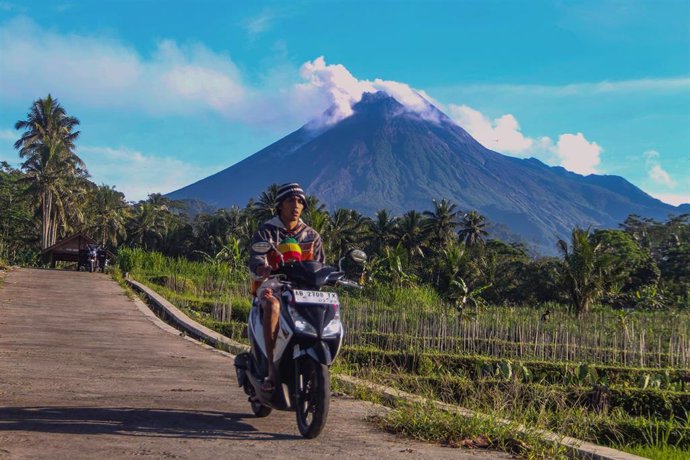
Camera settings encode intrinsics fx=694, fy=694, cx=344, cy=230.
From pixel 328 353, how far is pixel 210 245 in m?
55.6

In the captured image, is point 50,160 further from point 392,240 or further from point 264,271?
point 264,271

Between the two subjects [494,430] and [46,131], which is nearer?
[494,430]

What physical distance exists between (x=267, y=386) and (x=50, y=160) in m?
41.8

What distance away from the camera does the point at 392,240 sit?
52844 mm

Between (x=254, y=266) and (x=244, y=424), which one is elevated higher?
(x=254, y=266)

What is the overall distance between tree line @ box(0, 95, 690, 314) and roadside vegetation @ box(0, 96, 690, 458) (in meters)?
0.14

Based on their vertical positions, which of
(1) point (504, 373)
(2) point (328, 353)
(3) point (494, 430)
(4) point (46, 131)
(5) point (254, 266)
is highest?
(4) point (46, 131)

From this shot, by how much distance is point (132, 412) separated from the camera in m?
4.11

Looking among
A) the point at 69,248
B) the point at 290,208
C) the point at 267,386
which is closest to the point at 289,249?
the point at 290,208

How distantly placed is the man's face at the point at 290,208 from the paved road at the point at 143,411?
1.23m

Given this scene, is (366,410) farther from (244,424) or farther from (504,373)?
(504,373)

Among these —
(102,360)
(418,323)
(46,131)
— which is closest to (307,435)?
(102,360)

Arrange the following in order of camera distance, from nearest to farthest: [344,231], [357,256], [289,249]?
[357,256] → [289,249] → [344,231]

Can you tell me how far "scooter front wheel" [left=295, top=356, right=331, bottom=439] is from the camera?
11.4 feet
